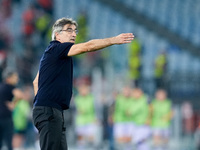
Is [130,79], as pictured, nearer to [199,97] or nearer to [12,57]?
[199,97]

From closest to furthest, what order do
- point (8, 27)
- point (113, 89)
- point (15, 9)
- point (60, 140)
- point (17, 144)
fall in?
point (60, 140), point (17, 144), point (113, 89), point (8, 27), point (15, 9)

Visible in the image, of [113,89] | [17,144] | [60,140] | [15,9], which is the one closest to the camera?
[60,140]

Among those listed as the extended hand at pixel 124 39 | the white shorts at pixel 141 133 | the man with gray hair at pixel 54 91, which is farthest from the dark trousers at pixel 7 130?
the white shorts at pixel 141 133

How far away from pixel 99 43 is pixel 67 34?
0.46 meters

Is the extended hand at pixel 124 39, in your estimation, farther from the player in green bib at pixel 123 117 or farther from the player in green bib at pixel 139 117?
the player in green bib at pixel 123 117

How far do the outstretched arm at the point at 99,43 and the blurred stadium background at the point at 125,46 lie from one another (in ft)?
34.4

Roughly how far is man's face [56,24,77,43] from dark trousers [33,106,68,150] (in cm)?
65

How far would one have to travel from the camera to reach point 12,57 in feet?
60.0

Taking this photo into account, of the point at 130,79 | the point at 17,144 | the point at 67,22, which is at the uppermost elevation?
the point at 67,22

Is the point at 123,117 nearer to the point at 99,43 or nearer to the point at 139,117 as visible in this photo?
the point at 139,117

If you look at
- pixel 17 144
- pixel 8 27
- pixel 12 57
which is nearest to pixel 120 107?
pixel 17 144

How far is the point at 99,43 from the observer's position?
5.12 meters

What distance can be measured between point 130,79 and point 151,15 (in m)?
6.22

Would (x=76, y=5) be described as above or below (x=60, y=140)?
above
